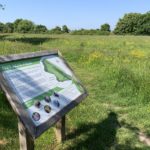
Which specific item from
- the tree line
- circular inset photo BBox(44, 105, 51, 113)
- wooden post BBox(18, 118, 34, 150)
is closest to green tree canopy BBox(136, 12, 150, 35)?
the tree line

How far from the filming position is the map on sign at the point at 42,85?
454cm

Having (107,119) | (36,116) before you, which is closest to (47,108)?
(36,116)

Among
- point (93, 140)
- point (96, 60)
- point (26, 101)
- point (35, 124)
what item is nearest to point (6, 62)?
point (26, 101)

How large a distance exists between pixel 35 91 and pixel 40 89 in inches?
6.6

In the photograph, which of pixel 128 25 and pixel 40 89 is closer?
pixel 40 89

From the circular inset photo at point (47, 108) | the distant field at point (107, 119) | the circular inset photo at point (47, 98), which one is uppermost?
the circular inset photo at point (47, 98)

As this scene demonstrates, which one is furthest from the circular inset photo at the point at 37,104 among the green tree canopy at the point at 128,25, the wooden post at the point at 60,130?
the green tree canopy at the point at 128,25

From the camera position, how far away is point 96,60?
52.2ft

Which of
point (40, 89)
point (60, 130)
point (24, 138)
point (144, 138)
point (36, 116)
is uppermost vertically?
point (40, 89)

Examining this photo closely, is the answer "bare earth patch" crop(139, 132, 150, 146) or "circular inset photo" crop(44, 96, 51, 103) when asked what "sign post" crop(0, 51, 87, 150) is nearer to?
"circular inset photo" crop(44, 96, 51, 103)

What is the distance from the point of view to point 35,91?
191 inches

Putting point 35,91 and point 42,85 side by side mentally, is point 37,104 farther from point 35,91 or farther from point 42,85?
point 42,85

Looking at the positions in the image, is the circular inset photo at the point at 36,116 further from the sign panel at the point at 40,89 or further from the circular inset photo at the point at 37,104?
the circular inset photo at the point at 37,104

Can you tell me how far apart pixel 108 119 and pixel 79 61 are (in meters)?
9.44
